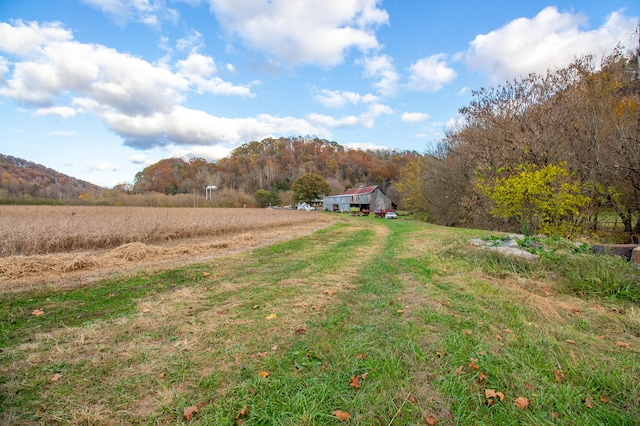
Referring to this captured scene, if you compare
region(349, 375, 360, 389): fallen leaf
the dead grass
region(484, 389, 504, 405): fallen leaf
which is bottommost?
region(349, 375, 360, 389): fallen leaf

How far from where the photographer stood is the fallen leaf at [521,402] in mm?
2385

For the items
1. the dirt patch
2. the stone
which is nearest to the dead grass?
the dirt patch

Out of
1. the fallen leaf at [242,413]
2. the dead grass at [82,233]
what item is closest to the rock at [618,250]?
the fallen leaf at [242,413]

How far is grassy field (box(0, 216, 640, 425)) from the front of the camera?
2.41 m

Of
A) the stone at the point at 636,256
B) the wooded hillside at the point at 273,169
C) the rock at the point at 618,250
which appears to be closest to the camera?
the stone at the point at 636,256

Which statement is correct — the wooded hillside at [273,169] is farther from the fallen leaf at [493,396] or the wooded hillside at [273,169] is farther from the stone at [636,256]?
the fallen leaf at [493,396]

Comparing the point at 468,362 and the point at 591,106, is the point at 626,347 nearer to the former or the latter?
the point at 468,362

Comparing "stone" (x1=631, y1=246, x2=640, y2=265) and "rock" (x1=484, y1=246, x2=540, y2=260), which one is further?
"rock" (x1=484, y1=246, x2=540, y2=260)

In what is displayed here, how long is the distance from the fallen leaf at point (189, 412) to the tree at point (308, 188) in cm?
7323

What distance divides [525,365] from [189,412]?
3.21m

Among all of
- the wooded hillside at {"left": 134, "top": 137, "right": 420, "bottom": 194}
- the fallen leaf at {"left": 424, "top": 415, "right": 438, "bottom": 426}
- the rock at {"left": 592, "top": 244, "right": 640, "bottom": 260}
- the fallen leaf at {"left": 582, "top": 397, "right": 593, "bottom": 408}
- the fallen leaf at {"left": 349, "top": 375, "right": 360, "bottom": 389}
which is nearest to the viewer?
the fallen leaf at {"left": 424, "top": 415, "right": 438, "bottom": 426}

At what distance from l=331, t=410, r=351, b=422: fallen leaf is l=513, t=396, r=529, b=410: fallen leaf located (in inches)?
55.8

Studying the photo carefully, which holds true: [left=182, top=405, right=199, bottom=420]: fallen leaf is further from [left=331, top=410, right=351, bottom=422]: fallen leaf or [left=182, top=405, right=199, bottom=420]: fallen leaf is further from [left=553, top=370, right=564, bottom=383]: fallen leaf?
[left=553, top=370, right=564, bottom=383]: fallen leaf

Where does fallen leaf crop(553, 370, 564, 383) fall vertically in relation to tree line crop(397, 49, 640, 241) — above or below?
below
